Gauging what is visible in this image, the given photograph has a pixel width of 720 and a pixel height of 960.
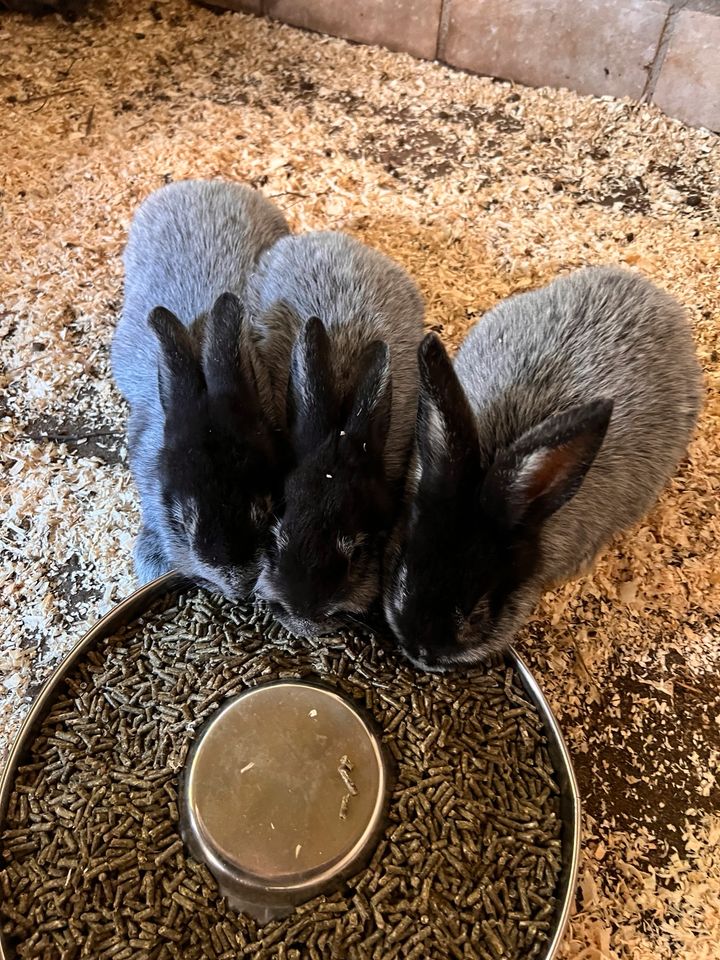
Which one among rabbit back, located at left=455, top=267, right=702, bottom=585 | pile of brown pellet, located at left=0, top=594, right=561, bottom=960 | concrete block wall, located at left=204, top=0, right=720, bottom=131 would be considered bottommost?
pile of brown pellet, located at left=0, top=594, right=561, bottom=960

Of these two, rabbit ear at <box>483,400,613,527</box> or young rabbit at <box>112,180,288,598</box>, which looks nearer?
rabbit ear at <box>483,400,613,527</box>

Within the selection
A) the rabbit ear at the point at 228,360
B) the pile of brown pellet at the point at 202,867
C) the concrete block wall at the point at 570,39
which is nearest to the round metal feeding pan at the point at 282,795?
the pile of brown pellet at the point at 202,867

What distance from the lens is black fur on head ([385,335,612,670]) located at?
198cm

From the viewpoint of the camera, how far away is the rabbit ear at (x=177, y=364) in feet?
7.38

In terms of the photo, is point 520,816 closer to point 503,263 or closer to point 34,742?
point 34,742

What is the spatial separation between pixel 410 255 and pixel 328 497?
1.68m

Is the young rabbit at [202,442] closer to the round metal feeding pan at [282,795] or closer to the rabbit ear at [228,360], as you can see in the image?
the rabbit ear at [228,360]

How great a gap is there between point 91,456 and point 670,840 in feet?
7.04

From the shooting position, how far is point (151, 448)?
8.43 ft

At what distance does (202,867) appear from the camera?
1908 millimetres

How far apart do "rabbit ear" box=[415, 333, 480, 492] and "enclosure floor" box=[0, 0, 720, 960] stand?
76 cm

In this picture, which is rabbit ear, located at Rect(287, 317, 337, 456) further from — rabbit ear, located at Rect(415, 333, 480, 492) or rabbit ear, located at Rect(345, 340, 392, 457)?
rabbit ear, located at Rect(415, 333, 480, 492)

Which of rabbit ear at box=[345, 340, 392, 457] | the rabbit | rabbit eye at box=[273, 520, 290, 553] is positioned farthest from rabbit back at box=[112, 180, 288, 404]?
rabbit eye at box=[273, 520, 290, 553]

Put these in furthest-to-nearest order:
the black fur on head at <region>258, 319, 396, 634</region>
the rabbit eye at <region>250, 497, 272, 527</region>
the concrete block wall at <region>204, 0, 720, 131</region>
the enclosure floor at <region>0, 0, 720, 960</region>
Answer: the concrete block wall at <region>204, 0, 720, 131</region>
the enclosure floor at <region>0, 0, 720, 960</region>
the rabbit eye at <region>250, 497, 272, 527</region>
the black fur on head at <region>258, 319, 396, 634</region>
